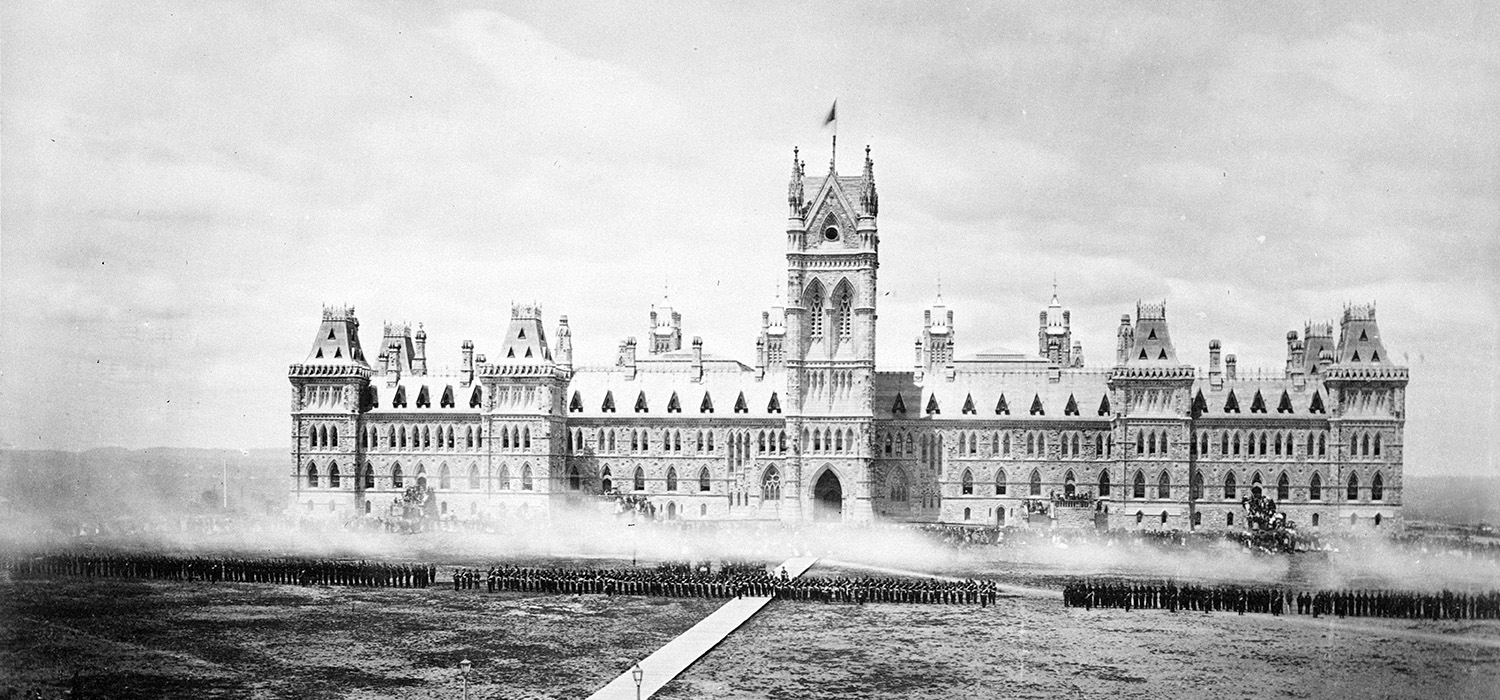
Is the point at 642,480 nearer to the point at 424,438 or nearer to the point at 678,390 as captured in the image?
the point at 678,390

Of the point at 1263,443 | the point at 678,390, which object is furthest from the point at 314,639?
the point at 1263,443

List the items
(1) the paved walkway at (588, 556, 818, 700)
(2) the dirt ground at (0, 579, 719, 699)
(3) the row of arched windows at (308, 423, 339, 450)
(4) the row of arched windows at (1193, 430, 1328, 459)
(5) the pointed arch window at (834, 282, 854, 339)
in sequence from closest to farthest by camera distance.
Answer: (1) the paved walkway at (588, 556, 818, 700) < (2) the dirt ground at (0, 579, 719, 699) < (4) the row of arched windows at (1193, 430, 1328, 459) < (5) the pointed arch window at (834, 282, 854, 339) < (3) the row of arched windows at (308, 423, 339, 450)

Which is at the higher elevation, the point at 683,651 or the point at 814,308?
A: the point at 814,308

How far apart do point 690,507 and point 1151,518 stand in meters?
34.2

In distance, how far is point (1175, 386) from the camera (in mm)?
91438

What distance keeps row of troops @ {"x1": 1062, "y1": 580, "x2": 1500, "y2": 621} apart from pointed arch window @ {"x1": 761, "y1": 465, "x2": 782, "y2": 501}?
40.6 meters

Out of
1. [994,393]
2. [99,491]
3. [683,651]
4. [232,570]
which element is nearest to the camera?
[683,651]

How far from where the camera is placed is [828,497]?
96250mm

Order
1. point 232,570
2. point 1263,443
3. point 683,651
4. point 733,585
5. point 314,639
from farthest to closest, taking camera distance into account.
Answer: point 1263,443, point 232,570, point 733,585, point 314,639, point 683,651

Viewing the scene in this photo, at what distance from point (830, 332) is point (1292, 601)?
1729 inches

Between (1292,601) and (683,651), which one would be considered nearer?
(683,651)

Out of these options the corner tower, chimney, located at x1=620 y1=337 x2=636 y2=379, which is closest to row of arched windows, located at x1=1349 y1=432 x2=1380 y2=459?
the corner tower

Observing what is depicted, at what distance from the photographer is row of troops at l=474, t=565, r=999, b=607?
57.2 m

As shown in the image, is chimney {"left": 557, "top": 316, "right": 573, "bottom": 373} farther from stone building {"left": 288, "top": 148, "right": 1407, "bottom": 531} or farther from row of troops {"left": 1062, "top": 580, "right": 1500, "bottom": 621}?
row of troops {"left": 1062, "top": 580, "right": 1500, "bottom": 621}
